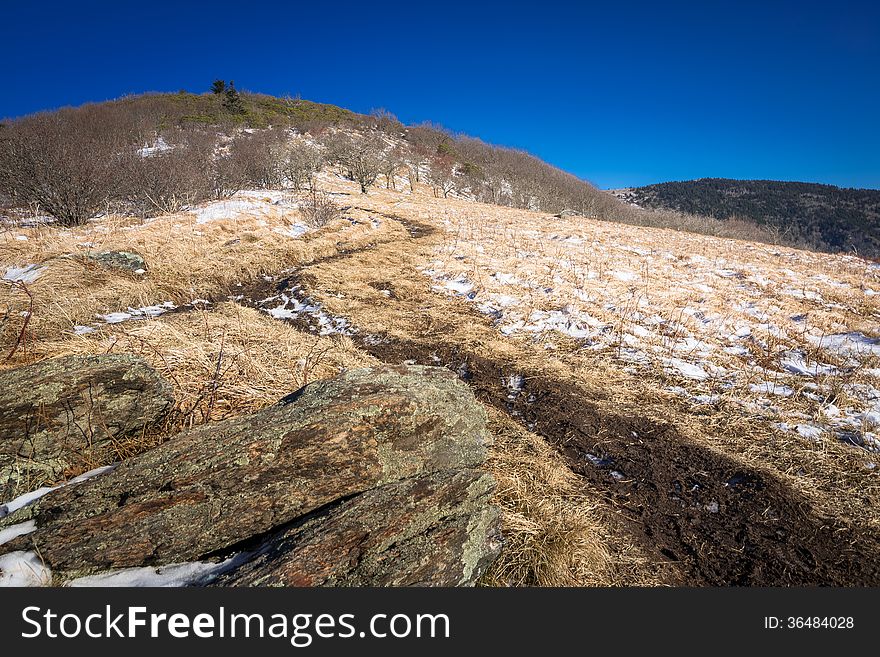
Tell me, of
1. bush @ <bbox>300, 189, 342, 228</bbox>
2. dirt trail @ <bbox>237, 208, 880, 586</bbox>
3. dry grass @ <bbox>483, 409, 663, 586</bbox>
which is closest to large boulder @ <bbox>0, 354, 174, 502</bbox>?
dry grass @ <bbox>483, 409, 663, 586</bbox>

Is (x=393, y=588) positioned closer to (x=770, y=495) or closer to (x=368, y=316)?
(x=770, y=495)

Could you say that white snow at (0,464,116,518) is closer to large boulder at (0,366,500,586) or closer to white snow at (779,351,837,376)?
large boulder at (0,366,500,586)

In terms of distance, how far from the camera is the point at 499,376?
4992 millimetres

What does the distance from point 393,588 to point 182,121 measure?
178 feet

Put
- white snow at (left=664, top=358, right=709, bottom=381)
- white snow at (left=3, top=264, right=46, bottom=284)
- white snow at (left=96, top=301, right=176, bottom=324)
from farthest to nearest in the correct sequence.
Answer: white snow at (left=3, top=264, right=46, bottom=284), white snow at (left=96, top=301, right=176, bottom=324), white snow at (left=664, top=358, right=709, bottom=381)

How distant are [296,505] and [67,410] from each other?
162 centimetres

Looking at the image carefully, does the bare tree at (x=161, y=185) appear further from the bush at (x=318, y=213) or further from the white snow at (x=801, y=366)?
the white snow at (x=801, y=366)

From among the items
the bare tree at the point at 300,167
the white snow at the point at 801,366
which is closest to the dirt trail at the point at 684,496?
the white snow at the point at 801,366

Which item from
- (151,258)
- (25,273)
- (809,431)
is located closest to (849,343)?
(809,431)

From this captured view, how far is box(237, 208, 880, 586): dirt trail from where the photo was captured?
2.53 meters

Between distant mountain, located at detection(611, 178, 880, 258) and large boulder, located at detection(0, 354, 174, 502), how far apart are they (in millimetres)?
113544

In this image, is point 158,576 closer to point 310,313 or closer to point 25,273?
point 310,313

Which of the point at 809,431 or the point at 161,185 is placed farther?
the point at 161,185

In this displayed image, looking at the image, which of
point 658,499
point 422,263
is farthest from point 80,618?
point 422,263
